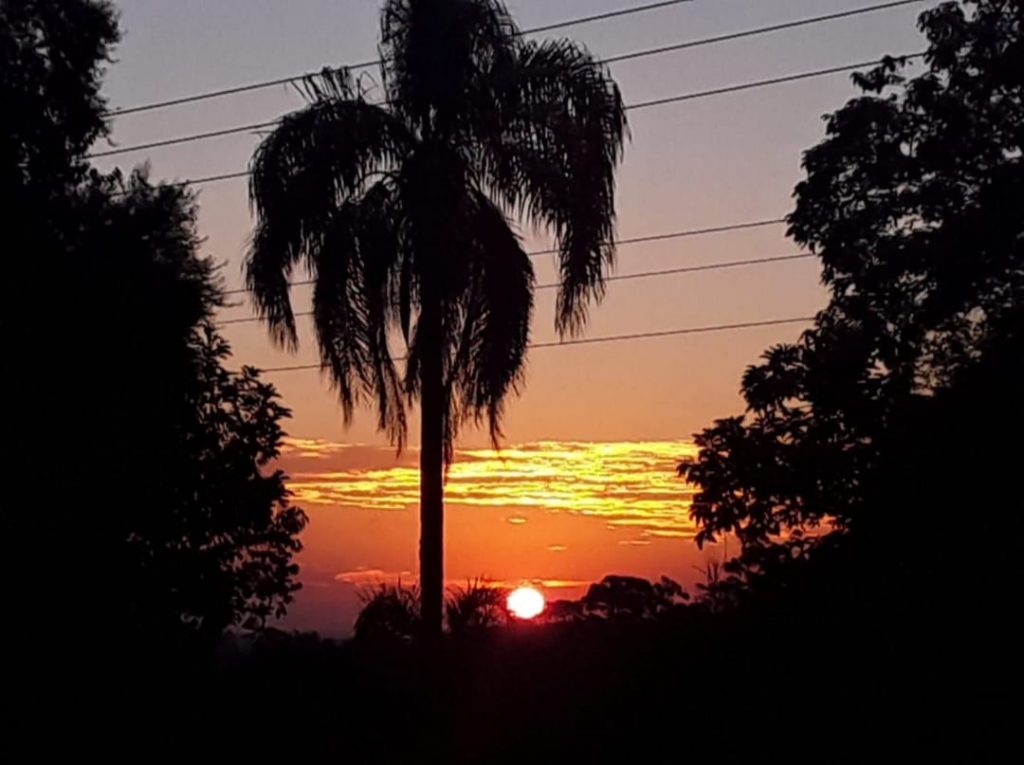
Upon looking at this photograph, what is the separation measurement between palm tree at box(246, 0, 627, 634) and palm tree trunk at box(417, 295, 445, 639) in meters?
0.02

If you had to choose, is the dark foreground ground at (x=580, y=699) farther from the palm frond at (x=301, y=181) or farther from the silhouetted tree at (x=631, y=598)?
the palm frond at (x=301, y=181)

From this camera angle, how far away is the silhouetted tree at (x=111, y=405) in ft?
78.6

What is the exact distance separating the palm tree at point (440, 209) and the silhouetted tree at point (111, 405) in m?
2.22

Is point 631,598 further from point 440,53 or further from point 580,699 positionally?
point 440,53

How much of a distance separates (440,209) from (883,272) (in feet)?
21.3

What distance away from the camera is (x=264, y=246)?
25.0 m

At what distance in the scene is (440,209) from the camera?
80.4ft

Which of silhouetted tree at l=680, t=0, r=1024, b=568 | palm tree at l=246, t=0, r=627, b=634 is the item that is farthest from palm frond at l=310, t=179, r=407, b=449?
silhouetted tree at l=680, t=0, r=1024, b=568

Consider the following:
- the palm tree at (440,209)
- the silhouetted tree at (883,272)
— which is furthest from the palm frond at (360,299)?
the silhouetted tree at (883,272)

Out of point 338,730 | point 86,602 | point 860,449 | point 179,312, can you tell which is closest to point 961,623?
point 338,730

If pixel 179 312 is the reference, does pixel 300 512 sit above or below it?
below

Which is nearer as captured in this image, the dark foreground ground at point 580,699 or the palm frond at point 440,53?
the dark foreground ground at point 580,699

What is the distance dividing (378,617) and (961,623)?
921cm

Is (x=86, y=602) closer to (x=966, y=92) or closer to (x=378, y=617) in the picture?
(x=378, y=617)
